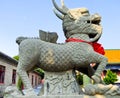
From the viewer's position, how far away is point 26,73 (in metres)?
3.76

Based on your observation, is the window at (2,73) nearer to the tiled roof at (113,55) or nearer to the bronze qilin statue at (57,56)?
the tiled roof at (113,55)

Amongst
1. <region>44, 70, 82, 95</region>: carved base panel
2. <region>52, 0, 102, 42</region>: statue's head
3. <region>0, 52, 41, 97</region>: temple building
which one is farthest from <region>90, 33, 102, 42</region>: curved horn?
<region>0, 52, 41, 97</region>: temple building

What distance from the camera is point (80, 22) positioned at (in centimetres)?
400

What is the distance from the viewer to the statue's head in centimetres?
400

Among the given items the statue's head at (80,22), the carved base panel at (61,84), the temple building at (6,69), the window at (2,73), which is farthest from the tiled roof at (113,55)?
the carved base panel at (61,84)

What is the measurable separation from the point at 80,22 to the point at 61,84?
111 cm

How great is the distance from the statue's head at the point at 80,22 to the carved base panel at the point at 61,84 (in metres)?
0.72

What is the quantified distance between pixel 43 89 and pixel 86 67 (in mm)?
822

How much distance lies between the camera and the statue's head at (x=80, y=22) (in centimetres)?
400

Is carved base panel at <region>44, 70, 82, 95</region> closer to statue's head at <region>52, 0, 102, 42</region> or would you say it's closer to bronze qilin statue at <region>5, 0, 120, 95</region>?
bronze qilin statue at <region>5, 0, 120, 95</region>

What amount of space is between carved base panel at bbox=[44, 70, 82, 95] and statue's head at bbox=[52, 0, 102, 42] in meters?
0.72

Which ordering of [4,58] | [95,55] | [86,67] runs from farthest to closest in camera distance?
[4,58] → [86,67] → [95,55]

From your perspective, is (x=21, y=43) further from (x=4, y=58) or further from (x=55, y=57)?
(x=4, y=58)

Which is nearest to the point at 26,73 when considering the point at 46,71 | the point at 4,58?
the point at 46,71
